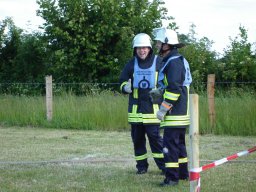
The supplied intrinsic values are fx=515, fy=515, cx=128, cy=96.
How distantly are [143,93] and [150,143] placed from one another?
730mm

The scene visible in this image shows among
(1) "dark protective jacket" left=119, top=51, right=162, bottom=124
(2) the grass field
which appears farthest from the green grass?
(1) "dark protective jacket" left=119, top=51, right=162, bottom=124

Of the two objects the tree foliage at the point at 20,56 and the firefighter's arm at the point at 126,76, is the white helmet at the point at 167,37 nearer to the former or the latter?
the firefighter's arm at the point at 126,76

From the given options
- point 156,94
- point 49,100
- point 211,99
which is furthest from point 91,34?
point 156,94

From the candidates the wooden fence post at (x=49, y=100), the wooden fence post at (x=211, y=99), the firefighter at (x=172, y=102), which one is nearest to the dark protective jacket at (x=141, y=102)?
the firefighter at (x=172, y=102)

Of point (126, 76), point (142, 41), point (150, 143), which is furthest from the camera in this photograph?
point (126, 76)

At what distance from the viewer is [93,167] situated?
316 inches

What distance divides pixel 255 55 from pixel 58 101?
13.1m

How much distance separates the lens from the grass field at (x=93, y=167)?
21.8ft

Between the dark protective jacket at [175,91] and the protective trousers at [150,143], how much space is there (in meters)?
0.62

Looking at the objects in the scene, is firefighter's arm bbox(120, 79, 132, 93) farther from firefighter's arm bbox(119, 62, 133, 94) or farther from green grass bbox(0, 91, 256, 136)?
green grass bbox(0, 91, 256, 136)

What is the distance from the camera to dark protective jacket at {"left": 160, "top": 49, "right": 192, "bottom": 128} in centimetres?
648

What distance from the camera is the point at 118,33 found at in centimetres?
2562

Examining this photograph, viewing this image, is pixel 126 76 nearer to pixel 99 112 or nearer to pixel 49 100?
pixel 99 112

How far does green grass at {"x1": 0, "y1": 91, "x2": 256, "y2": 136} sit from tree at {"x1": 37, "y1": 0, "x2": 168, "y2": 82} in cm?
793
